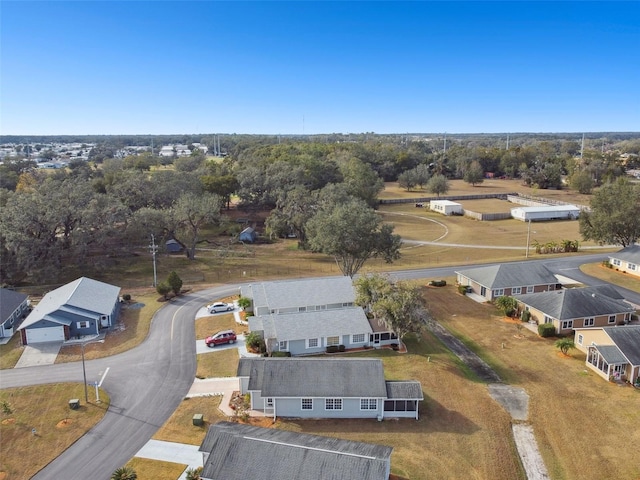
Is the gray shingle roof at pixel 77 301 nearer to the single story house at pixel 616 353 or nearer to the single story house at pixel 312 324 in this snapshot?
the single story house at pixel 312 324

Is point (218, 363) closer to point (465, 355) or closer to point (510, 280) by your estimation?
point (465, 355)

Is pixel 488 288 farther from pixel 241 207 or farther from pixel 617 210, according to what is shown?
pixel 241 207

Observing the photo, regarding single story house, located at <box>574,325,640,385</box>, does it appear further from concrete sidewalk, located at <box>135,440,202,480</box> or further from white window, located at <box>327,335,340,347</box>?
concrete sidewalk, located at <box>135,440,202,480</box>

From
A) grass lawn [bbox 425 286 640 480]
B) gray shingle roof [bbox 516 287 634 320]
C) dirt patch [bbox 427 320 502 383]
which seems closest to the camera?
grass lawn [bbox 425 286 640 480]

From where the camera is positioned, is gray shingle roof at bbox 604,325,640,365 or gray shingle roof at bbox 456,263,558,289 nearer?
gray shingle roof at bbox 604,325,640,365

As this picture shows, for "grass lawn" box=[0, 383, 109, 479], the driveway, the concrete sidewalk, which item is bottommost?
"grass lawn" box=[0, 383, 109, 479]

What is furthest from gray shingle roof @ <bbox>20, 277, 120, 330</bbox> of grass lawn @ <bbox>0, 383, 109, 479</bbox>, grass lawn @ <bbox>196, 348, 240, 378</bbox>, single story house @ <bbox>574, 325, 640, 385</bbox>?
single story house @ <bbox>574, 325, 640, 385</bbox>

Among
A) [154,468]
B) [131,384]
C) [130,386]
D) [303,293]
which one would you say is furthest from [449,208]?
[154,468]
